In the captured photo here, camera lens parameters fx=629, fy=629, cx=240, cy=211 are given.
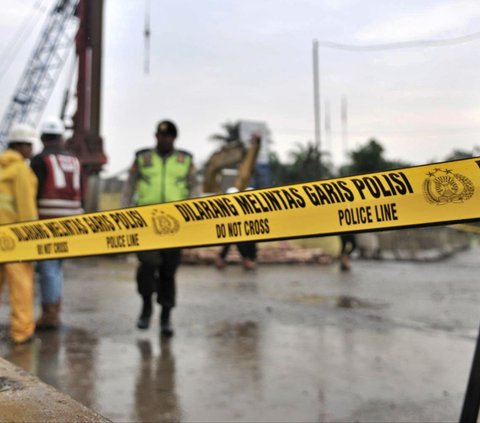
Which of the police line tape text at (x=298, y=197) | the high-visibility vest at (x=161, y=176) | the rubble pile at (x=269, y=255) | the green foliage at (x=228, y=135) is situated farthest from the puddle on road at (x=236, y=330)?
the green foliage at (x=228, y=135)

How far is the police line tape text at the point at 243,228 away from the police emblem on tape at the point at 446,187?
687mm

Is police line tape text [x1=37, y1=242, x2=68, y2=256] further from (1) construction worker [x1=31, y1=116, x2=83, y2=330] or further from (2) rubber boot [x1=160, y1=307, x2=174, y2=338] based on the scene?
(2) rubber boot [x1=160, y1=307, x2=174, y2=338]

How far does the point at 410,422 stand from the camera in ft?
9.79

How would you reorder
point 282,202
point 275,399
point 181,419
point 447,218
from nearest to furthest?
point 447,218, point 282,202, point 181,419, point 275,399

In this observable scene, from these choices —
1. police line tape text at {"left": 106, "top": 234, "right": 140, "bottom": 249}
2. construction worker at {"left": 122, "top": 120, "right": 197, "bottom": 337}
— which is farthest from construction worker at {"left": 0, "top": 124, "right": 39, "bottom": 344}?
police line tape text at {"left": 106, "top": 234, "right": 140, "bottom": 249}

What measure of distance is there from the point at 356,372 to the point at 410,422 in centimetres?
87

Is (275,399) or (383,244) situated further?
(383,244)

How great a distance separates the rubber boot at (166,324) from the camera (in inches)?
192

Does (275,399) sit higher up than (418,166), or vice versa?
(418,166)

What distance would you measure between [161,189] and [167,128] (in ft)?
1.57

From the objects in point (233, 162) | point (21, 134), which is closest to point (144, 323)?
point (21, 134)

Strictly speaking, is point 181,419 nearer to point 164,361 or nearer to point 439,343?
point 164,361

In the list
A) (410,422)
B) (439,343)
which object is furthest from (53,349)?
(439,343)

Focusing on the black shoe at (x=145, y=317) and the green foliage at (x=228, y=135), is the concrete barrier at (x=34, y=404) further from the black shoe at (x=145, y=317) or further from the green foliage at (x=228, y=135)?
the green foliage at (x=228, y=135)
